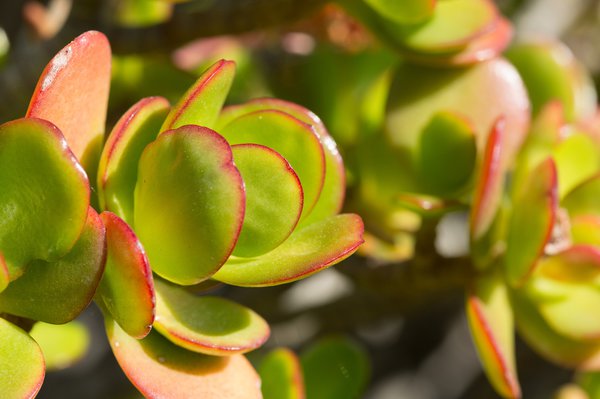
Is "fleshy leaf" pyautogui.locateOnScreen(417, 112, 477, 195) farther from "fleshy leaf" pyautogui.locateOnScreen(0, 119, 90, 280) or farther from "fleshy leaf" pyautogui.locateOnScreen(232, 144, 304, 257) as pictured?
"fleshy leaf" pyautogui.locateOnScreen(0, 119, 90, 280)

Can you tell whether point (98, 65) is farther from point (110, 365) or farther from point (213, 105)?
point (110, 365)

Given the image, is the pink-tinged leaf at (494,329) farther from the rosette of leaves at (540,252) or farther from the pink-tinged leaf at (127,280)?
the pink-tinged leaf at (127,280)

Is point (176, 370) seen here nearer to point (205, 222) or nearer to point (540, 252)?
point (205, 222)

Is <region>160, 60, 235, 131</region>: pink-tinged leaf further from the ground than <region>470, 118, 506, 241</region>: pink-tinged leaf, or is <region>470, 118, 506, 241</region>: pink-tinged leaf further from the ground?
<region>160, 60, 235, 131</region>: pink-tinged leaf

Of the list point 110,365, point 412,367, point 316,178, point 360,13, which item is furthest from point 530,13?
point 316,178

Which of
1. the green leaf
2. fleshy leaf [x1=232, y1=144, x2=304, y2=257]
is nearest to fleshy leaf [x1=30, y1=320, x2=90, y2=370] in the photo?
the green leaf

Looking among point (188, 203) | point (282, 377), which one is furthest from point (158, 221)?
point (282, 377)
